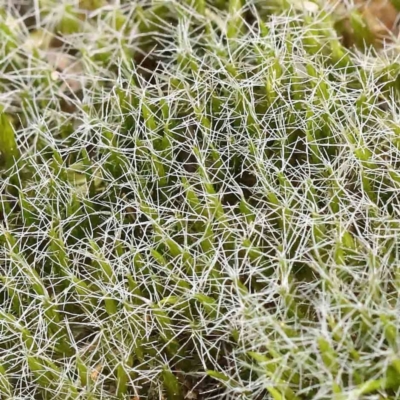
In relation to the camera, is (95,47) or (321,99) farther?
(95,47)

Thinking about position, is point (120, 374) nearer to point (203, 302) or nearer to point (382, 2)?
point (203, 302)

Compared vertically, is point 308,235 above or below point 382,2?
below

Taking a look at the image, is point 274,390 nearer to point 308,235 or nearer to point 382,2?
point 308,235

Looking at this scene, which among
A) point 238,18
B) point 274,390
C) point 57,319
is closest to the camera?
point 274,390

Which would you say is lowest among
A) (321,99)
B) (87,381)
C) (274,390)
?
(87,381)

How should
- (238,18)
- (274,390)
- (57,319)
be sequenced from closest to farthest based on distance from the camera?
(274,390) → (57,319) → (238,18)

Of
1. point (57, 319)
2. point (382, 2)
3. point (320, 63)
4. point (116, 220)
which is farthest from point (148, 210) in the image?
point (382, 2)
